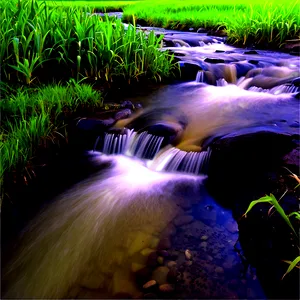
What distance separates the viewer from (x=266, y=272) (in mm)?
1691

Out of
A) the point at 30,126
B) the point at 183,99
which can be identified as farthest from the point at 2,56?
the point at 183,99

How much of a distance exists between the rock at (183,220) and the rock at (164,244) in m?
0.18

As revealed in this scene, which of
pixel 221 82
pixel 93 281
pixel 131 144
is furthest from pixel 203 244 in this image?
pixel 221 82

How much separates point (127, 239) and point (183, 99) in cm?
238

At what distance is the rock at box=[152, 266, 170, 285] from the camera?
176cm

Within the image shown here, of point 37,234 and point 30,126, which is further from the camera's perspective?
point 30,126

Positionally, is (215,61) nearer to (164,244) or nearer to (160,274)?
(164,244)

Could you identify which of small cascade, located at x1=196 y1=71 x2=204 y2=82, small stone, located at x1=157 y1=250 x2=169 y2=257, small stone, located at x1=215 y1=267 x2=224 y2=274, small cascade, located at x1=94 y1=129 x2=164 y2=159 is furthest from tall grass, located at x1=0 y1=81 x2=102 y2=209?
small cascade, located at x1=196 y1=71 x2=204 y2=82

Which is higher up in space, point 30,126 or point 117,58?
point 117,58

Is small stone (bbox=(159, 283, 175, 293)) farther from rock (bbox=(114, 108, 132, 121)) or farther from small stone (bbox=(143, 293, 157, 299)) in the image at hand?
rock (bbox=(114, 108, 132, 121))

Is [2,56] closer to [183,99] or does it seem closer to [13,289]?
[183,99]

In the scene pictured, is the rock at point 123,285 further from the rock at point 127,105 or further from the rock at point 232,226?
the rock at point 127,105

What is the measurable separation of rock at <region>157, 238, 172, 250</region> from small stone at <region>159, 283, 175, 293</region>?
28 cm

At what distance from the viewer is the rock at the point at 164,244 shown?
198 centimetres
